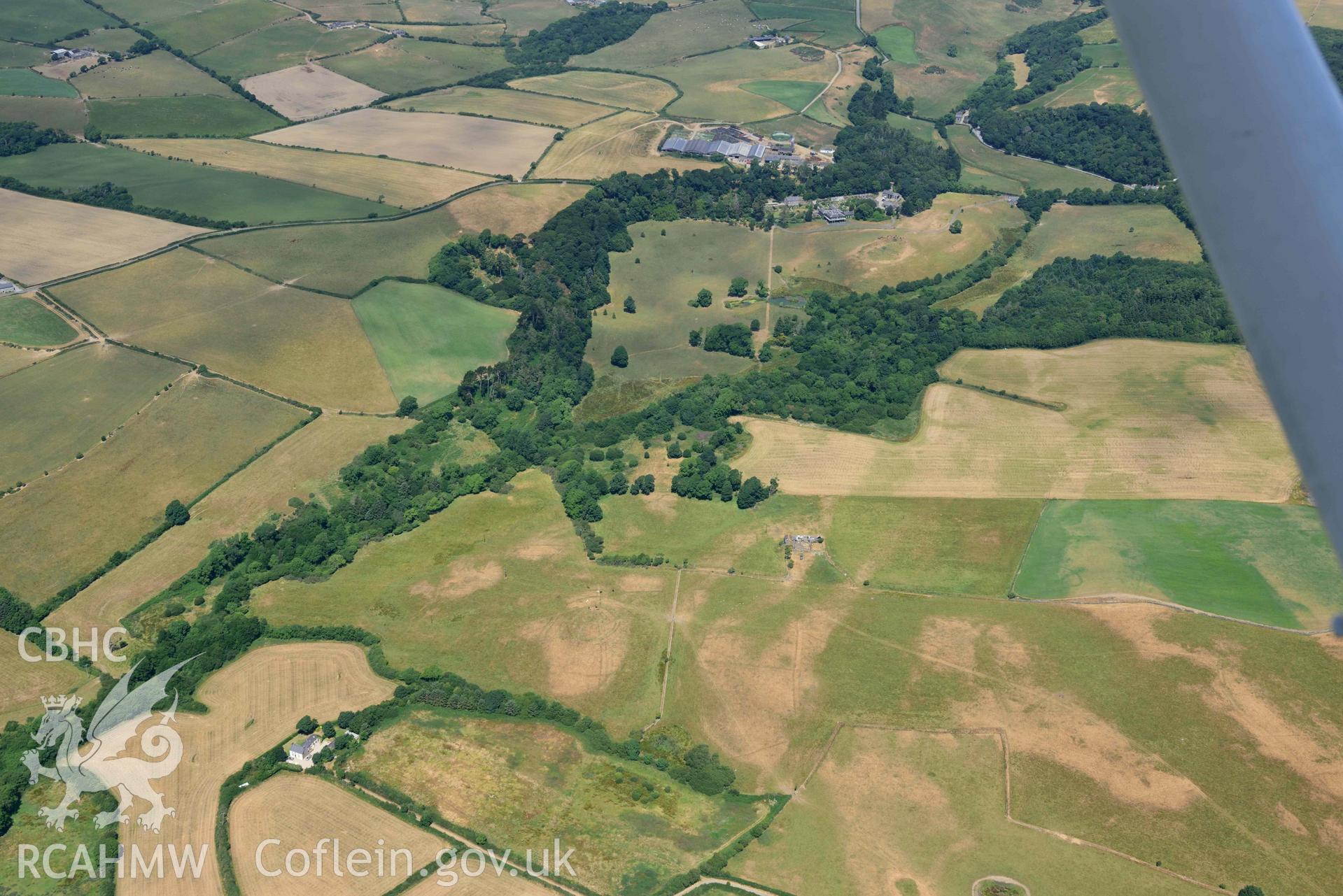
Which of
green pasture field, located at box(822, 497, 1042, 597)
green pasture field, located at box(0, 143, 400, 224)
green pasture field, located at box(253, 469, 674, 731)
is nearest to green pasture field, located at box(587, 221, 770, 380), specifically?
green pasture field, located at box(822, 497, 1042, 597)

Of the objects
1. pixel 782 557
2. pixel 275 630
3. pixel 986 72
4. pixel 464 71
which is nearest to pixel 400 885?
pixel 275 630

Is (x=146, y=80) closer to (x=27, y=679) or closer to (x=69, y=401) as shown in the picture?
(x=69, y=401)

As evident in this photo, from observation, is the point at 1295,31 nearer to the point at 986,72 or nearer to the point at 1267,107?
the point at 1267,107

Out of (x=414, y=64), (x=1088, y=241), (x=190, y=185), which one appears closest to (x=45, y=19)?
(x=414, y=64)

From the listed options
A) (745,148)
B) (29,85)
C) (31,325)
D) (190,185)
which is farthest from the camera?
(29,85)

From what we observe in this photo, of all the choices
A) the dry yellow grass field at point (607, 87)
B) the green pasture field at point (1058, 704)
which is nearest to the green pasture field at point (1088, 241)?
the green pasture field at point (1058, 704)

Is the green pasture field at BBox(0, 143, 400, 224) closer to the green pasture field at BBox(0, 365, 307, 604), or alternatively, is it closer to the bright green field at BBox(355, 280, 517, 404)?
the bright green field at BBox(355, 280, 517, 404)
